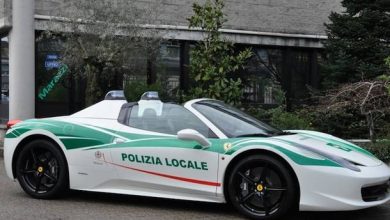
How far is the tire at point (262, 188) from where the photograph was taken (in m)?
5.70

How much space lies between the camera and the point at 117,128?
671cm

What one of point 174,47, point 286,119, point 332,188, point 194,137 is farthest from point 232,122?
point 174,47

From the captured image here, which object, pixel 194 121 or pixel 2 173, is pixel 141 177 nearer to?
pixel 194 121

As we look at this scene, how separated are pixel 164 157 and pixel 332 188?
6.22 ft

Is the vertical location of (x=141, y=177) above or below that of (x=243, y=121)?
below

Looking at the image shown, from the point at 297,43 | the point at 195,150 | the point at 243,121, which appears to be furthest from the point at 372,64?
the point at 195,150

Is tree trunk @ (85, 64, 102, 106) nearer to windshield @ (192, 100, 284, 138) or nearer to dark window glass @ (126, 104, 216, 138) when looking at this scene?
dark window glass @ (126, 104, 216, 138)

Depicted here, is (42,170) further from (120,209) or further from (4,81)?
(4,81)

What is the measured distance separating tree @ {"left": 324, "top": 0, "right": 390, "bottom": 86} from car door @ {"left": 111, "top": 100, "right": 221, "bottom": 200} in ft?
26.0

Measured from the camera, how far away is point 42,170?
23.1ft

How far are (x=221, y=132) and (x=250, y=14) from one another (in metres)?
10.4

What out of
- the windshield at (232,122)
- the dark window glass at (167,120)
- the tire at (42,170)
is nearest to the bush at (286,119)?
the windshield at (232,122)

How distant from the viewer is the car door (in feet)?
20.0

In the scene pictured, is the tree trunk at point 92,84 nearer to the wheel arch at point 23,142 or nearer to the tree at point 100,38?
the tree at point 100,38
